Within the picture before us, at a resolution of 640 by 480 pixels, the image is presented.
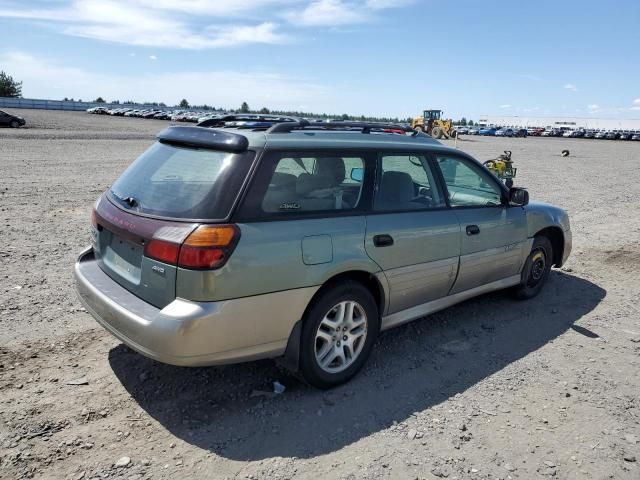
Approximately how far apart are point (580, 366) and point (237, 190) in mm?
3136

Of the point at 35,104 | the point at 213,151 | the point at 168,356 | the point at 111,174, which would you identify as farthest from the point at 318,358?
the point at 35,104

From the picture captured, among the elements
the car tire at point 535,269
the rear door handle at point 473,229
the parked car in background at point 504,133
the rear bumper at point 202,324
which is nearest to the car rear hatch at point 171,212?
the rear bumper at point 202,324

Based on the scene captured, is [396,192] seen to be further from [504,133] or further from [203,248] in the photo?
[504,133]

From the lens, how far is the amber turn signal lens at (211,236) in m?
2.89

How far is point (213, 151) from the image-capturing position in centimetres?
333

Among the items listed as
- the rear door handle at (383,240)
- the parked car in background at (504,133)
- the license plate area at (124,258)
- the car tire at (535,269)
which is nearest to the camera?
the license plate area at (124,258)

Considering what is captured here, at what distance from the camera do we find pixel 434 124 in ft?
153

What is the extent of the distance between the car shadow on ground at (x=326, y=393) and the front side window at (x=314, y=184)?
132 cm

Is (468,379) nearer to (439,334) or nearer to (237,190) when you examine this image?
(439,334)

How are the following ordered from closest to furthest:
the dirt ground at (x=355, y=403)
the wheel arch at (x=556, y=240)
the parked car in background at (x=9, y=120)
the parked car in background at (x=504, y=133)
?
1. the dirt ground at (x=355, y=403)
2. the wheel arch at (x=556, y=240)
3. the parked car in background at (x=9, y=120)
4. the parked car in background at (x=504, y=133)

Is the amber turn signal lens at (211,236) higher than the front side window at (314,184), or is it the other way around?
the front side window at (314,184)

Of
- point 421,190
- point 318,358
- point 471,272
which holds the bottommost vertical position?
point 318,358

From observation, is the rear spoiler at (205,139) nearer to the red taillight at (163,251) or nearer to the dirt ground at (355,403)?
the red taillight at (163,251)

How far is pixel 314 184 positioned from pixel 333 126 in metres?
0.83
